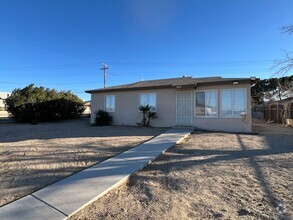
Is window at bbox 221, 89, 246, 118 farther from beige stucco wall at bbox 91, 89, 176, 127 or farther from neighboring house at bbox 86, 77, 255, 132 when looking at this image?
beige stucco wall at bbox 91, 89, 176, 127

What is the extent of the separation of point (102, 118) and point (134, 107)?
2569 millimetres

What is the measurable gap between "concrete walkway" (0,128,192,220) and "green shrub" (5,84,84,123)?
1612 centimetres

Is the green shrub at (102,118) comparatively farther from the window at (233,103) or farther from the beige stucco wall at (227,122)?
the window at (233,103)

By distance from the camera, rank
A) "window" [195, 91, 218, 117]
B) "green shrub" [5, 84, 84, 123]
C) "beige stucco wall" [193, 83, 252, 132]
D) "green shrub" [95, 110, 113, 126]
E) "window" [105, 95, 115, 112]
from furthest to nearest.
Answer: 1. "green shrub" [5, 84, 84, 123]
2. "window" [105, 95, 115, 112]
3. "green shrub" [95, 110, 113, 126]
4. "window" [195, 91, 218, 117]
5. "beige stucco wall" [193, 83, 252, 132]

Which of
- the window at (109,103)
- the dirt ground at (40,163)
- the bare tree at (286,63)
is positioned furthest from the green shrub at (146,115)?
the bare tree at (286,63)

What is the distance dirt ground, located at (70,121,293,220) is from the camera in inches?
117

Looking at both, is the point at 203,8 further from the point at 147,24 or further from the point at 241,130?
the point at 241,130

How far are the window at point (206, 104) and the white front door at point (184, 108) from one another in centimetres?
36

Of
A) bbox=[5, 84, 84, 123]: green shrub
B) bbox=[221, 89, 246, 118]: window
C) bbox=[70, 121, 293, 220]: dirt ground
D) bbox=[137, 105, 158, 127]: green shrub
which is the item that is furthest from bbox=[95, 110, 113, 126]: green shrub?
bbox=[70, 121, 293, 220]: dirt ground

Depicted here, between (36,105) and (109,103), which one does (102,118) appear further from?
(36,105)

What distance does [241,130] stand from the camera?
11.5m

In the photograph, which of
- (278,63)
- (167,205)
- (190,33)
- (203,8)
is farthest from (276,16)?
(167,205)

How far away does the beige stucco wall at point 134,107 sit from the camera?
13336mm

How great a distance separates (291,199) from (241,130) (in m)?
8.65
